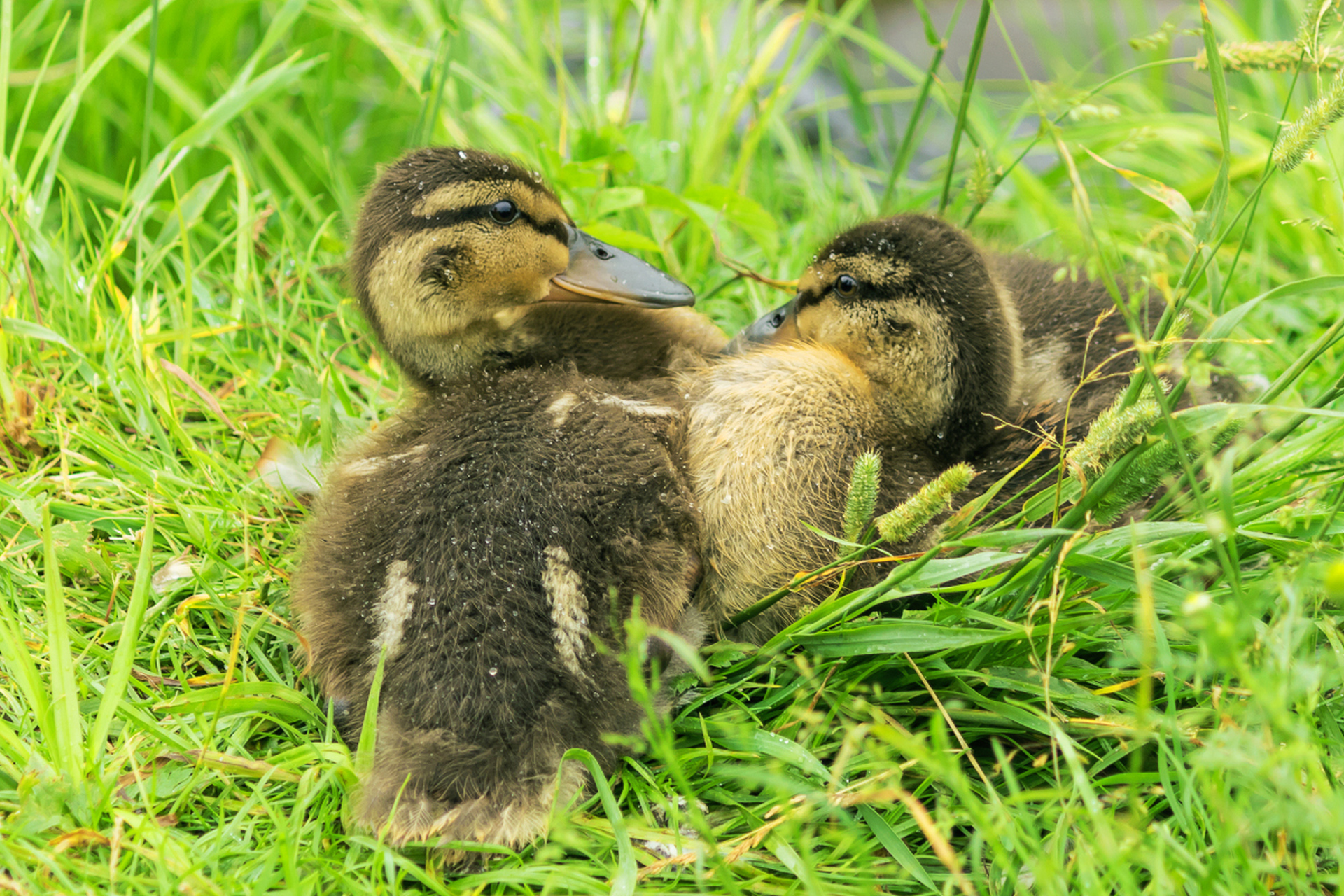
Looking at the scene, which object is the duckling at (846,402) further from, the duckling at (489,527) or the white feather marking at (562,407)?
the white feather marking at (562,407)

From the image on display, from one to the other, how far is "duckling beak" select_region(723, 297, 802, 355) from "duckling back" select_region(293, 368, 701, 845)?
1.34ft

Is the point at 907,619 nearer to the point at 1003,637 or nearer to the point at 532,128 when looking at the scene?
the point at 1003,637

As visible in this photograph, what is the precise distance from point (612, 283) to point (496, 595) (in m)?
0.85

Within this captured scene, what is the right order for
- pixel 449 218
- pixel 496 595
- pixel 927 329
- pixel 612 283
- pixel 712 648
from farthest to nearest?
pixel 612 283 → pixel 449 218 → pixel 927 329 → pixel 712 648 → pixel 496 595

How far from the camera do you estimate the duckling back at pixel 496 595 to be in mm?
1653

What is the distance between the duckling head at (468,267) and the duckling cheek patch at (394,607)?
0.61 metres

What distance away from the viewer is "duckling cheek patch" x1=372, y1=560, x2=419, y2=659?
173 centimetres

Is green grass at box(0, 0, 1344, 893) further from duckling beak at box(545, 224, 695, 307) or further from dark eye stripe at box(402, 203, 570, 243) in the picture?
dark eye stripe at box(402, 203, 570, 243)

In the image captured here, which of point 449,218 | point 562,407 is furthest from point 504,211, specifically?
point 562,407

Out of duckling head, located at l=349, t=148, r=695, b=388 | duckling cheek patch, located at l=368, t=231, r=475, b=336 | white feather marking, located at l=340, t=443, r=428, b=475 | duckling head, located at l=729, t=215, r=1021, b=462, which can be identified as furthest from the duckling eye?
duckling head, located at l=729, t=215, r=1021, b=462

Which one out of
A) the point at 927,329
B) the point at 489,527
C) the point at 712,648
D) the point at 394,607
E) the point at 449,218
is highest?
the point at 449,218

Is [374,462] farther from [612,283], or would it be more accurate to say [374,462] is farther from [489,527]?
[612,283]

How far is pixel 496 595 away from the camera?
1695 mm

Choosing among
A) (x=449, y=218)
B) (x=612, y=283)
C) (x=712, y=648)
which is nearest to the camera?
(x=712, y=648)
